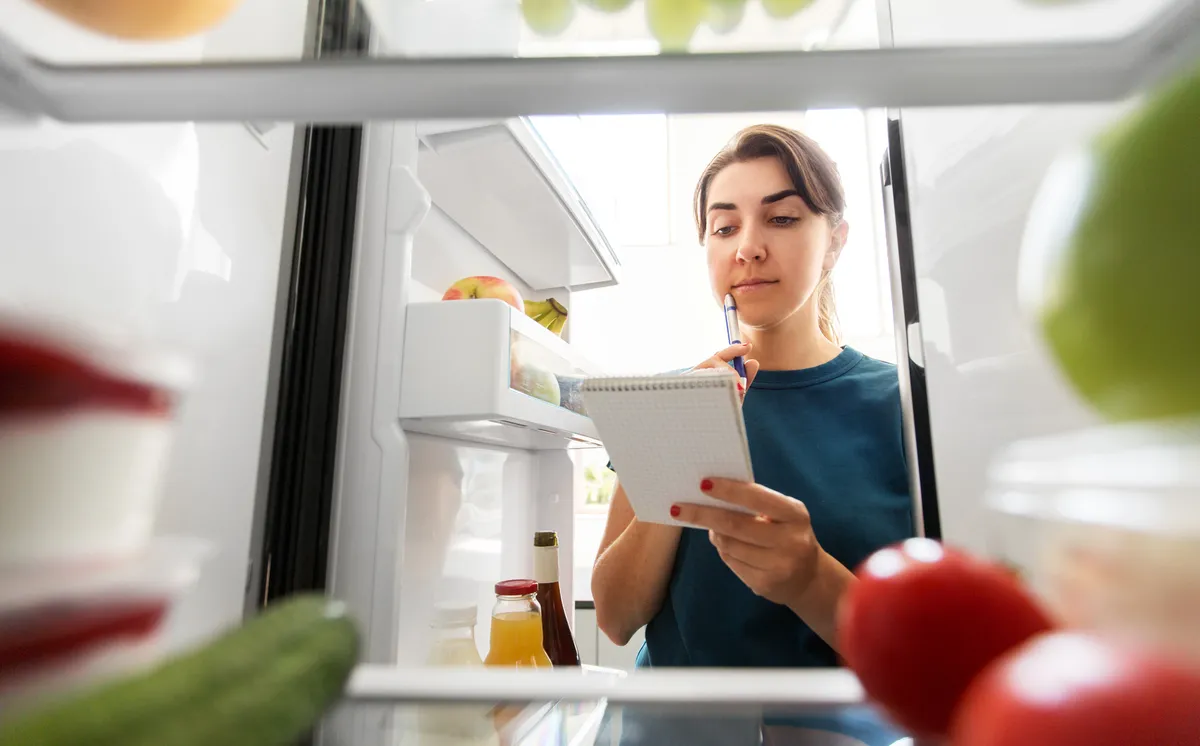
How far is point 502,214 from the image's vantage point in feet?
3.42

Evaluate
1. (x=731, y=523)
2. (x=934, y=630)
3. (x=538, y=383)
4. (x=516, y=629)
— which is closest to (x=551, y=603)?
(x=516, y=629)

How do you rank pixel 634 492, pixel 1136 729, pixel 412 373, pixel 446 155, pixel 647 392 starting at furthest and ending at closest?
1. pixel 446 155
2. pixel 412 373
3. pixel 634 492
4. pixel 647 392
5. pixel 1136 729

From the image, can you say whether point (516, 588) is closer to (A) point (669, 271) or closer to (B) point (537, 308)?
(B) point (537, 308)

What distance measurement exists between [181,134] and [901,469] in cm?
90

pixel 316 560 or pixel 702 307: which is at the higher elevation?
pixel 702 307

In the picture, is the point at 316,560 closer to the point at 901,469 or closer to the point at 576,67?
the point at 576,67

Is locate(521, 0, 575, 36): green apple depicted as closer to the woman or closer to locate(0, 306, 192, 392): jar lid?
locate(0, 306, 192, 392): jar lid

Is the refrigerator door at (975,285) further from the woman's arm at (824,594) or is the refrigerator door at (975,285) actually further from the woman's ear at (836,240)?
the woman's ear at (836,240)

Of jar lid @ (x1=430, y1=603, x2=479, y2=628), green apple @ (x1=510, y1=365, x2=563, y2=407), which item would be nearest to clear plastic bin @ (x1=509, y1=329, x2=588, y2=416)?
green apple @ (x1=510, y1=365, x2=563, y2=407)

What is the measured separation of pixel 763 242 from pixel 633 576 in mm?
526

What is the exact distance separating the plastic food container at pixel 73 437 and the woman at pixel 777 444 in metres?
0.65

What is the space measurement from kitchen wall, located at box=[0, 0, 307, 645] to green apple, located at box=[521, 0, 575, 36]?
0.16 m

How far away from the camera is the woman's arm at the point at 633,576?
0.87 metres

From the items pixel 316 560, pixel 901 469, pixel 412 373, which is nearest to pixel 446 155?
pixel 412 373
